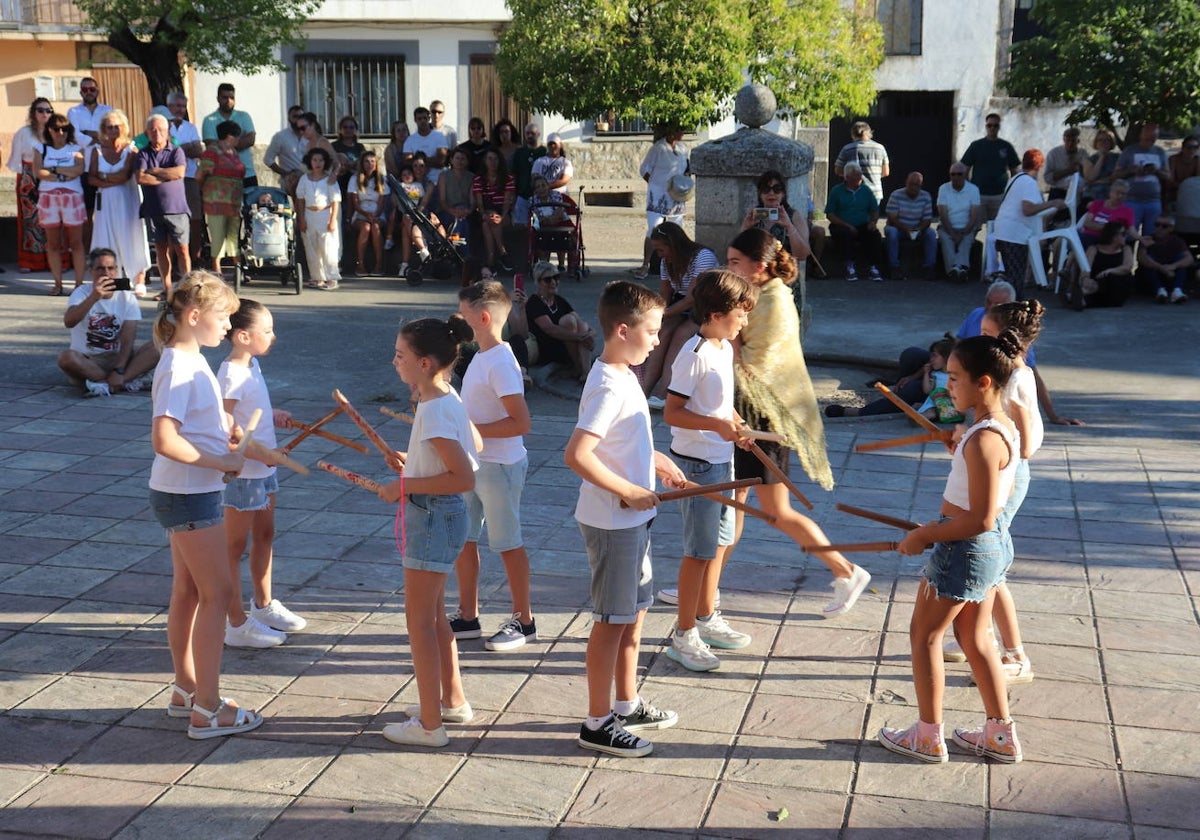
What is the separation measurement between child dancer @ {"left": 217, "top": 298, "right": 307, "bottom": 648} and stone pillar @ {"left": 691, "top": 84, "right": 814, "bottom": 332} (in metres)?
5.64

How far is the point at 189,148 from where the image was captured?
14.6 meters

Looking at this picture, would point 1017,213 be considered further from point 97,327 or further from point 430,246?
point 97,327

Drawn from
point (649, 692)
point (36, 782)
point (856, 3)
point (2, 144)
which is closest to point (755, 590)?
point (649, 692)

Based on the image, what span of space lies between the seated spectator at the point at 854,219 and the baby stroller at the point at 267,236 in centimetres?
623

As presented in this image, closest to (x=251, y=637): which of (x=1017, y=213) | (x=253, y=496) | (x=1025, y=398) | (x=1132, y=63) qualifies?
(x=253, y=496)

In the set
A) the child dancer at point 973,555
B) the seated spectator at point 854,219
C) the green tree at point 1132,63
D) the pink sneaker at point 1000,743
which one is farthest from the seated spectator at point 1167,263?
the pink sneaker at point 1000,743

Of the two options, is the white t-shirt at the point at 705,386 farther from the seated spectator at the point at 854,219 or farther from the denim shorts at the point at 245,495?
the seated spectator at the point at 854,219

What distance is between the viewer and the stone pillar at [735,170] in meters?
10.7

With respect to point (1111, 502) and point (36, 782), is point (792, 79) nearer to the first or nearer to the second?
point (1111, 502)

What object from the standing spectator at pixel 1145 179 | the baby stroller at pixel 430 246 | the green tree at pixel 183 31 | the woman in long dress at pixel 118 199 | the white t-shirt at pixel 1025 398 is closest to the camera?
the white t-shirt at pixel 1025 398

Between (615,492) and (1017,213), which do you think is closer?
(615,492)

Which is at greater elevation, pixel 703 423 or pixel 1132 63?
pixel 1132 63

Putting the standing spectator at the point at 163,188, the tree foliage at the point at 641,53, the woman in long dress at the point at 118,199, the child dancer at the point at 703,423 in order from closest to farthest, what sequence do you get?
the child dancer at the point at 703,423 → the standing spectator at the point at 163,188 → the woman in long dress at the point at 118,199 → the tree foliage at the point at 641,53

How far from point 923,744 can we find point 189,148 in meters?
12.0
